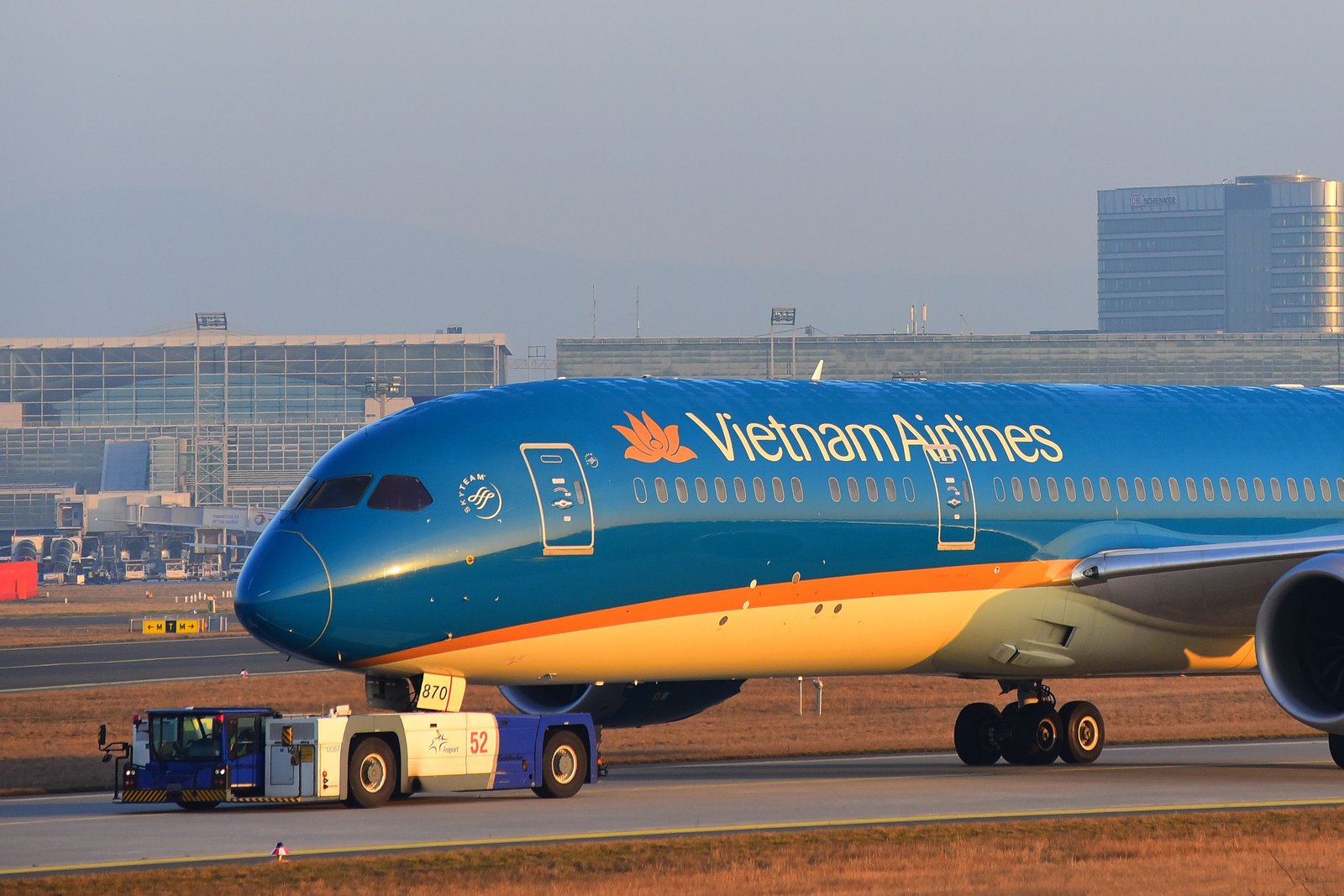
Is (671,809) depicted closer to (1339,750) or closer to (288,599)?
(288,599)

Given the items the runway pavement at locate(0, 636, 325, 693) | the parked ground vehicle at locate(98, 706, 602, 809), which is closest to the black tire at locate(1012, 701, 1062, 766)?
the parked ground vehicle at locate(98, 706, 602, 809)

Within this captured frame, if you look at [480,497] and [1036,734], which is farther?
[1036,734]

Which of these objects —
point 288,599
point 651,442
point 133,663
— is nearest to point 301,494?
point 288,599

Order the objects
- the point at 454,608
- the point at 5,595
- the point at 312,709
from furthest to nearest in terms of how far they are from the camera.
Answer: the point at 5,595
the point at 312,709
the point at 454,608

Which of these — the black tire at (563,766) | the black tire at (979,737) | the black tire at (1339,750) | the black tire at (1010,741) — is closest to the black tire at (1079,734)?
the black tire at (1010,741)

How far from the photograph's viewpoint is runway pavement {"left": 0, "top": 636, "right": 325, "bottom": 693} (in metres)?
59.4

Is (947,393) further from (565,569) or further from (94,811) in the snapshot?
(94,811)

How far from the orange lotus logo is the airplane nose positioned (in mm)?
4726

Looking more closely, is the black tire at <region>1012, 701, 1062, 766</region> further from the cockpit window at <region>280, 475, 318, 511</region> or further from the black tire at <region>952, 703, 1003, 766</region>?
the cockpit window at <region>280, 475, 318, 511</region>

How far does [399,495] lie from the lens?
26469 mm

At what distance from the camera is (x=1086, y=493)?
32188 millimetres

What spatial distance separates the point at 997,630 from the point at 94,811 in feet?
43.6

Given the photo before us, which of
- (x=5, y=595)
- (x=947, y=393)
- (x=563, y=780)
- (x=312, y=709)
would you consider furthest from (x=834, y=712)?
(x=5, y=595)

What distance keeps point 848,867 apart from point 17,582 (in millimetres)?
122706
